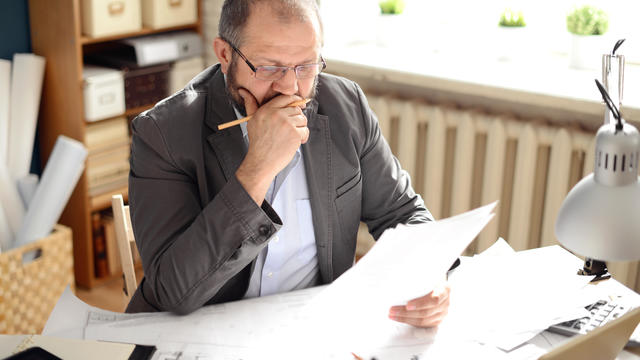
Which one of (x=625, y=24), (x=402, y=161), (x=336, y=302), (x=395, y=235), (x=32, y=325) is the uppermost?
(x=625, y=24)

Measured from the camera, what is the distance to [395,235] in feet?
3.57

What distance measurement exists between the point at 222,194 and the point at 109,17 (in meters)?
1.72

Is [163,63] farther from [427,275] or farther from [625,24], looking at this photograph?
[427,275]

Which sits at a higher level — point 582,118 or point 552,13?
A: point 552,13

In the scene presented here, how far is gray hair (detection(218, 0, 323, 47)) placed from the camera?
4.49ft

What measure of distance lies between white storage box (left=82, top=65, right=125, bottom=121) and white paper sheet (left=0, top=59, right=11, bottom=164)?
0.28 metres

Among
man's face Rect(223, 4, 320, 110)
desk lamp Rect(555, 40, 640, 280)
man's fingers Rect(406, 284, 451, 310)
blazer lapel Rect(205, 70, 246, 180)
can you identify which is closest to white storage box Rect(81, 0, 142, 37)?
blazer lapel Rect(205, 70, 246, 180)

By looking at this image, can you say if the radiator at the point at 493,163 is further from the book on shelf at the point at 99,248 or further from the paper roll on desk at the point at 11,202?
the paper roll on desk at the point at 11,202

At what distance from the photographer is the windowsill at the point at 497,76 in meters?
2.29

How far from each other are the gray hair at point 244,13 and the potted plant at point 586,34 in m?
1.46

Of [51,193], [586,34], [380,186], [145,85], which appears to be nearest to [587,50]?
[586,34]

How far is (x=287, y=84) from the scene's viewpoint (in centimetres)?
140

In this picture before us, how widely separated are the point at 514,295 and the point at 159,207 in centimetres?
72

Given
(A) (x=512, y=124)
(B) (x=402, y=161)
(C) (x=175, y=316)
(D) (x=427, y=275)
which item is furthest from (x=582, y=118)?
(C) (x=175, y=316)
